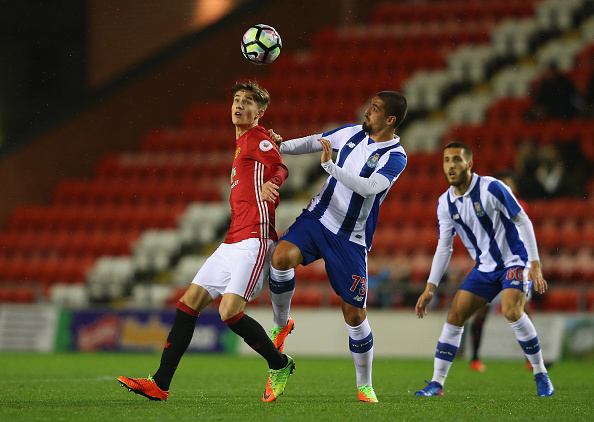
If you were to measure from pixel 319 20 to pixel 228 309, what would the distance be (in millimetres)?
16424

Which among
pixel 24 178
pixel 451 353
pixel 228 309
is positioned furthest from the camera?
pixel 24 178

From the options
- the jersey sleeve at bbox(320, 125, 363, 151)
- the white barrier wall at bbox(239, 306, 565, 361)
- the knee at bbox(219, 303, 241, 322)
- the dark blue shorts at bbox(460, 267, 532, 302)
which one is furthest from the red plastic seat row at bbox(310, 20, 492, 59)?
the knee at bbox(219, 303, 241, 322)

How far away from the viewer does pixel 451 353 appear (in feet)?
23.0

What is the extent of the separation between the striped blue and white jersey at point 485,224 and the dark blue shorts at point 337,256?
1.29m

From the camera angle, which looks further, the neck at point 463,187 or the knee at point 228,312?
the neck at point 463,187

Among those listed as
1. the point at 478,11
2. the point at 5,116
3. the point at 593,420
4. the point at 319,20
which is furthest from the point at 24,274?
the point at 593,420

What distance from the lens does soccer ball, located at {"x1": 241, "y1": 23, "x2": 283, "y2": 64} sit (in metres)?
6.84

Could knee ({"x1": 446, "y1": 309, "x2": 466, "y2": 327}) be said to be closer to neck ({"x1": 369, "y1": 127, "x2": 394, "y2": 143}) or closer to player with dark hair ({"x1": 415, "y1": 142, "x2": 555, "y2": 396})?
player with dark hair ({"x1": 415, "y1": 142, "x2": 555, "y2": 396})

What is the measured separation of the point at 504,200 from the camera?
6953mm

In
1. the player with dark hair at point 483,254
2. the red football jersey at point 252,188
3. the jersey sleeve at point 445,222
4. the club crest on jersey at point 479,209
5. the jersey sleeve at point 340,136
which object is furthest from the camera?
the jersey sleeve at point 445,222

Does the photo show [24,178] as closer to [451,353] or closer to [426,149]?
[426,149]

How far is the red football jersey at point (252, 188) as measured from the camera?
5965 millimetres

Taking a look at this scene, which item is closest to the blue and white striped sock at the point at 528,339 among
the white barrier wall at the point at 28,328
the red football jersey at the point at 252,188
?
the red football jersey at the point at 252,188

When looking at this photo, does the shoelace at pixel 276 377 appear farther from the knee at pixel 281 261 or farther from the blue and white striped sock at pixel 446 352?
the blue and white striped sock at pixel 446 352
